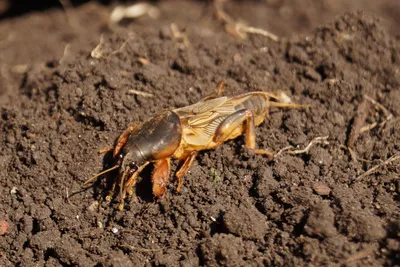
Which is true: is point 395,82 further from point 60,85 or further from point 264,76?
point 60,85

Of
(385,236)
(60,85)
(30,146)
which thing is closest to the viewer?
(385,236)

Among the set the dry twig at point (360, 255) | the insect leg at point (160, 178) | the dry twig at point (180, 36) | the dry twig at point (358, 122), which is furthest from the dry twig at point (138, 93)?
the dry twig at point (360, 255)

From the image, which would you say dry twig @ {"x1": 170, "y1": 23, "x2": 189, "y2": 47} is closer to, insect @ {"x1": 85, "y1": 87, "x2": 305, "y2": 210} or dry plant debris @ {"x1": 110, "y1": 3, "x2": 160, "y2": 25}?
insect @ {"x1": 85, "y1": 87, "x2": 305, "y2": 210}

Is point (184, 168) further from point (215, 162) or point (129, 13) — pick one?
point (129, 13)

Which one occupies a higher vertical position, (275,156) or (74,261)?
(275,156)

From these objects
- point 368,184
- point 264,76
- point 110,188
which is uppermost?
point 264,76

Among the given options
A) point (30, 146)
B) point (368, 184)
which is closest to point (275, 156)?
point (368, 184)

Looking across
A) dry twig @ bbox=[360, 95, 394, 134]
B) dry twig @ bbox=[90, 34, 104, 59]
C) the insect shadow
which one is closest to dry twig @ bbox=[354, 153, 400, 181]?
dry twig @ bbox=[360, 95, 394, 134]
